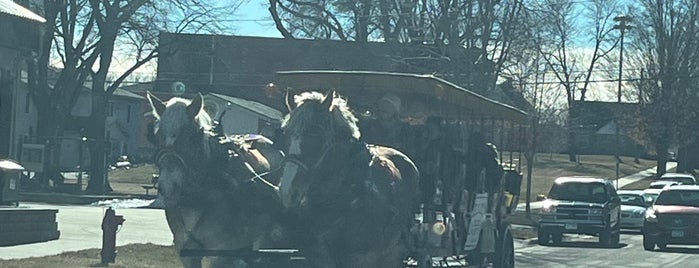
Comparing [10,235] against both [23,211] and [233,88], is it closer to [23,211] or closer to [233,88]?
[23,211]

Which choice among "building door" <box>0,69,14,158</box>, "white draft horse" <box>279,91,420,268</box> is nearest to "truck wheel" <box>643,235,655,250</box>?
"building door" <box>0,69,14,158</box>

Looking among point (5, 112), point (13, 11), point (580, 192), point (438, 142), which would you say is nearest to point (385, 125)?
point (438, 142)

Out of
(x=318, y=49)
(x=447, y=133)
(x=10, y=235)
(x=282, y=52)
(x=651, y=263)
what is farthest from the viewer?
(x=282, y=52)

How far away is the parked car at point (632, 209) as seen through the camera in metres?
36.5

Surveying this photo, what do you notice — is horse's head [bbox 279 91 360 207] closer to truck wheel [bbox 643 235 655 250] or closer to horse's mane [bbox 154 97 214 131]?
horse's mane [bbox 154 97 214 131]

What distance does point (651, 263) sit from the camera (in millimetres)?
22562

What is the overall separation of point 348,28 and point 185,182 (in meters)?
30.6

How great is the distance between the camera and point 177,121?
9.92 meters

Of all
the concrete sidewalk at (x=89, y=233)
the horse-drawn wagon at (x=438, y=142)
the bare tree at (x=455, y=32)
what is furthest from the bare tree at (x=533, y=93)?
the horse-drawn wagon at (x=438, y=142)

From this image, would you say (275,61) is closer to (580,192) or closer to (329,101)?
(580,192)

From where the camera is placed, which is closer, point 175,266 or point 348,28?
point 175,266

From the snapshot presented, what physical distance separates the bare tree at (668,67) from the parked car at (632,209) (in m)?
27.9

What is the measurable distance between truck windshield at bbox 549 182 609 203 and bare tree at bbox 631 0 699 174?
1382 inches

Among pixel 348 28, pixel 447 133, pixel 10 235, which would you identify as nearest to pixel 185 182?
pixel 447 133
